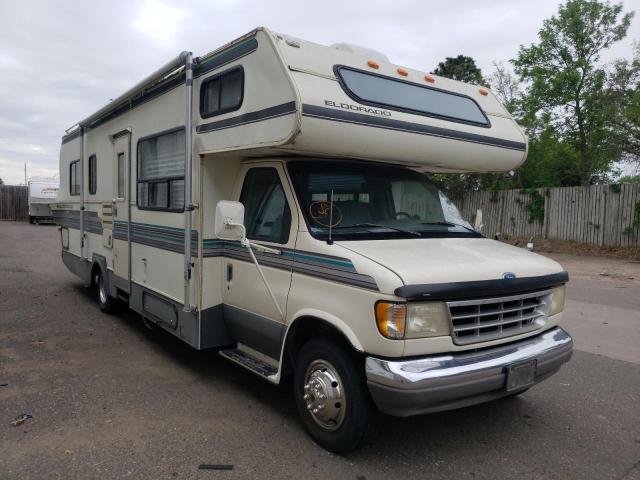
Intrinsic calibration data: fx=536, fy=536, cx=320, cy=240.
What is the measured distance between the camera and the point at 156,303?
19.0ft

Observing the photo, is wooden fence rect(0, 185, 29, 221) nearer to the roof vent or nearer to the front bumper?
the roof vent

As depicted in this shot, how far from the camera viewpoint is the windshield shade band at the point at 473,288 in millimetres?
3225

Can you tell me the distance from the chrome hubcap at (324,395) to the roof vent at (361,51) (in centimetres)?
260

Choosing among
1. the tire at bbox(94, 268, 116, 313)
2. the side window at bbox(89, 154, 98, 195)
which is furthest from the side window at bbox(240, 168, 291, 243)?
the side window at bbox(89, 154, 98, 195)

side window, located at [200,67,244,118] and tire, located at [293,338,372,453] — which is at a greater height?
side window, located at [200,67,244,118]

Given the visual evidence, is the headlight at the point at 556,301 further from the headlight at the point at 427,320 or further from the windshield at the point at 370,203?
the headlight at the point at 427,320

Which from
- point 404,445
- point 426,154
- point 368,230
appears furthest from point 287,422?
point 426,154

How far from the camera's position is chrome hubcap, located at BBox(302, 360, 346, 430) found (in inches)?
143

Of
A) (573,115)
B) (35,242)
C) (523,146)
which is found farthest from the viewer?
(573,115)

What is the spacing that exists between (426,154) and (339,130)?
3.28 ft

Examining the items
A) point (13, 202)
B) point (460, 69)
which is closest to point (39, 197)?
point (13, 202)

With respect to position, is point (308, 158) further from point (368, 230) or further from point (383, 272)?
point (383, 272)

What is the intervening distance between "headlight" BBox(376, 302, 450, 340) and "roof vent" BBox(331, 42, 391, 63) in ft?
7.69

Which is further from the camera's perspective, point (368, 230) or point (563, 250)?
point (563, 250)
